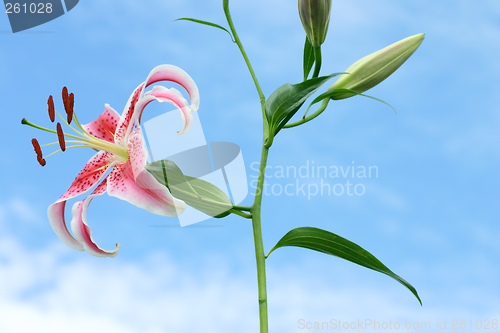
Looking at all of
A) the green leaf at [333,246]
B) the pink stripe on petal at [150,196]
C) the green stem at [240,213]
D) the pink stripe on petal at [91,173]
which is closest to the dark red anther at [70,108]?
the pink stripe on petal at [91,173]

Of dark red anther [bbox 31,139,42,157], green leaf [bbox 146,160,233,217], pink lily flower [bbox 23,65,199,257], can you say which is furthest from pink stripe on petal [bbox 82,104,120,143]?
green leaf [bbox 146,160,233,217]

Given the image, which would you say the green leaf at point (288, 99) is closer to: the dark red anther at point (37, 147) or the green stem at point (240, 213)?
the green stem at point (240, 213)

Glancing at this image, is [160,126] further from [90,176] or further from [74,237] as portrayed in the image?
[74,237]

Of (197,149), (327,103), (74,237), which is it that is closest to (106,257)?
(74,237)

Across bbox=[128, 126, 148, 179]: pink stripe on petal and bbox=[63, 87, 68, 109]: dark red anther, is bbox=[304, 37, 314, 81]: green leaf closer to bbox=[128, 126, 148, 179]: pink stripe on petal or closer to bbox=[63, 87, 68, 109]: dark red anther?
bbox=[128, 126, 148, 179]: pink stripe on petal

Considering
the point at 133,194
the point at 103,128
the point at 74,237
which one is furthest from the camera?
the point at 103,128

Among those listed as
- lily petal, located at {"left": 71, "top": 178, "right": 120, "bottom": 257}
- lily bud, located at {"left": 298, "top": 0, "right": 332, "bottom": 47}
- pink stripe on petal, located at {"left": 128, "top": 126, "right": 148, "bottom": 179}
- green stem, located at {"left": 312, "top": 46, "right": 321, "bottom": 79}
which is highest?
lily bud, located at {"left": 298, "top": 0, "right": 332, "bottom": 47}

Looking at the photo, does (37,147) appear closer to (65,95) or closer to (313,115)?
(65,95)
